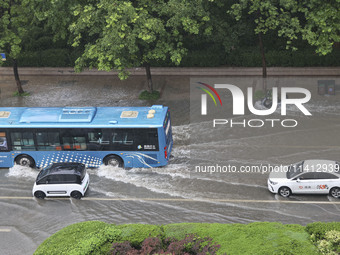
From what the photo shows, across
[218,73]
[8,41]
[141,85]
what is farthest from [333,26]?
[8,41]

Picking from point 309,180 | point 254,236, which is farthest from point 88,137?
point 254,236

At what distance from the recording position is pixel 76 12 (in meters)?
28.4

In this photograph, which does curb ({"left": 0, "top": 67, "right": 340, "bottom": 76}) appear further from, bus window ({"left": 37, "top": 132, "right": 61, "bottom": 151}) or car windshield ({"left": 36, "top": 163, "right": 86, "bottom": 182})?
car windshield ({"left": 36, "top": 163, "right": 86, "bottom": 182})

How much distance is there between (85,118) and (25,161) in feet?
12.8

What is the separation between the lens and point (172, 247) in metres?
15.8

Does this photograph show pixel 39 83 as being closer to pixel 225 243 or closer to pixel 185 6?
pixel 185 6

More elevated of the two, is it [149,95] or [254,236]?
[149,95]

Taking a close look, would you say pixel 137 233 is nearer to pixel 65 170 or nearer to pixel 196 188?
pixel 196 188

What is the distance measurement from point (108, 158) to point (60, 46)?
18.1m

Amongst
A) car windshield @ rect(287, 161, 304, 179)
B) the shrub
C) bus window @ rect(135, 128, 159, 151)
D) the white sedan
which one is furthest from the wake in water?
car windshield @ rect(287, 161, 304, 179)

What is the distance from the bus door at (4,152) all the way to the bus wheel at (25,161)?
1.29 feet

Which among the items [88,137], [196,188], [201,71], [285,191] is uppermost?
[201,71]

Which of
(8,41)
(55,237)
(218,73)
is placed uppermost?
(8,41)

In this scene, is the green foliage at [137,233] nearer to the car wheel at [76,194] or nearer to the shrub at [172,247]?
the shrub at [172,247]
